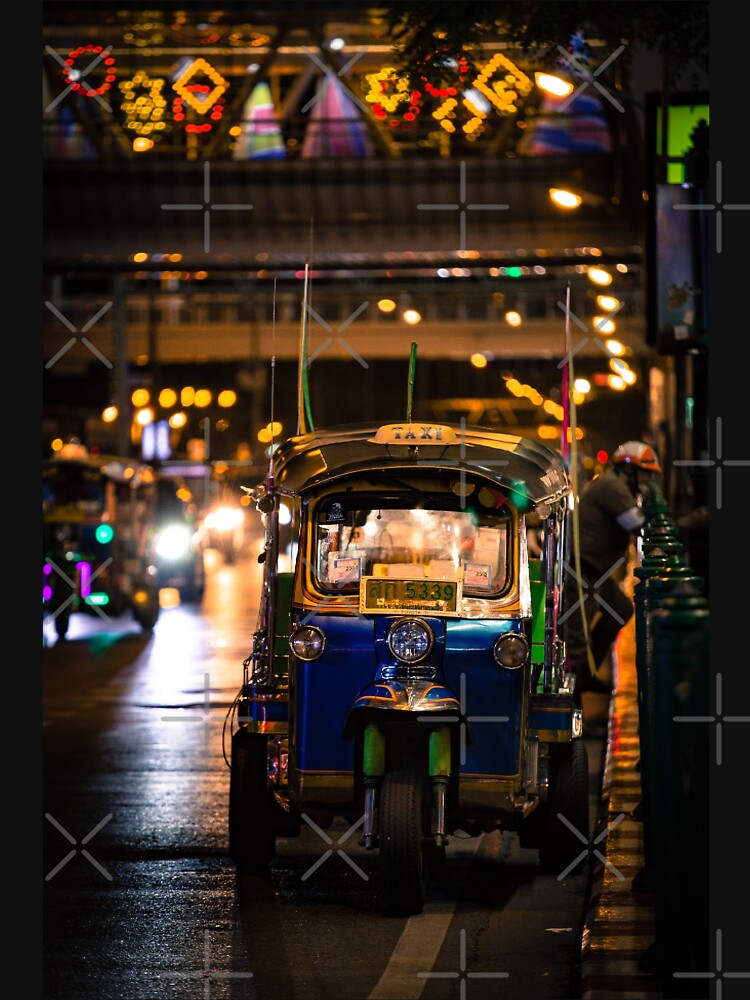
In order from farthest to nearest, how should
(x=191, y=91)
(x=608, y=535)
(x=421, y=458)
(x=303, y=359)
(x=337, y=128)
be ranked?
1. (x=191, y=91)
2. (x=337, y=128)
3. (x=608, y=535)
4. (x=303, y=359)
5. (x=421, y=458)

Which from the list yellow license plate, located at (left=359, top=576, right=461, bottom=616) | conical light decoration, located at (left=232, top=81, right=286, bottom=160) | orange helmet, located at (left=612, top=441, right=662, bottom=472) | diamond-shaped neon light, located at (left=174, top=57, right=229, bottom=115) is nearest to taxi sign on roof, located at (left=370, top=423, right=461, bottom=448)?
yellow license plate, located at (left=359, top=576, right=461, bottom=616)

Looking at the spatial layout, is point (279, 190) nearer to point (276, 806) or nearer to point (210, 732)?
point (210, 732)

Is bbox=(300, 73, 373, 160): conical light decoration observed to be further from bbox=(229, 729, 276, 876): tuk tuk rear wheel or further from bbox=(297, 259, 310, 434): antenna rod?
bbox=(229, 729, 276, 876): tuk tuk rear wheel

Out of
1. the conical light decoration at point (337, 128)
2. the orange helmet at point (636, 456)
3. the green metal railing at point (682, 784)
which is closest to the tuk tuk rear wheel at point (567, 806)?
the green metal railing at point (682, 784)

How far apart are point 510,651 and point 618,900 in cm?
120

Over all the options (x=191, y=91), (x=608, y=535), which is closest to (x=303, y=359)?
(x=608, y=535)

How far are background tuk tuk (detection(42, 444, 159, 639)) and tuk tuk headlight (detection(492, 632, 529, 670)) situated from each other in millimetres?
15591

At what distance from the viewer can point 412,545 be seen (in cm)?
916

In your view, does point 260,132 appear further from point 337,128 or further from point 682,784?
point 682,784

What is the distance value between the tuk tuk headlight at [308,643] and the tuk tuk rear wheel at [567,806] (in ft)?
4.77

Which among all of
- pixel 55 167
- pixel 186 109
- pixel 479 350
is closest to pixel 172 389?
pixel 479 350

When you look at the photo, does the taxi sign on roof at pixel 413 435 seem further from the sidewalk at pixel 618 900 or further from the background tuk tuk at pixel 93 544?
the background tuk tuk at pixel 93 544

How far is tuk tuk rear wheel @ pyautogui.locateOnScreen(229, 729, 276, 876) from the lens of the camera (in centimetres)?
905

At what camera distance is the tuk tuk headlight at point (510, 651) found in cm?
845
